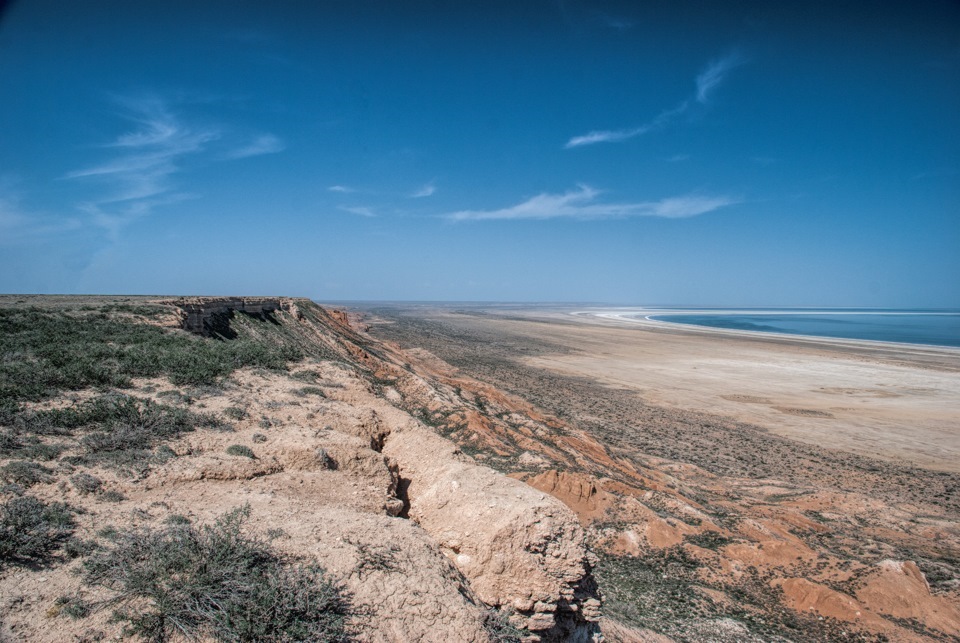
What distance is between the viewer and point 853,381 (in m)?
40.1

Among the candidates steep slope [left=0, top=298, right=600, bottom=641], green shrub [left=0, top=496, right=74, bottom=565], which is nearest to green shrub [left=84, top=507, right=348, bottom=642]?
steep slope [left=0, top=298, right=600, bottom=641]

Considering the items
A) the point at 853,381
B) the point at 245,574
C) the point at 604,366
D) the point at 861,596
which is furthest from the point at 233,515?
the point at 853,381

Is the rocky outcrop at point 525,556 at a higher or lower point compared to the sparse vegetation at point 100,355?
lower

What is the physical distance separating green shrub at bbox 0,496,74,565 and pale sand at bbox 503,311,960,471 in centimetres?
2880

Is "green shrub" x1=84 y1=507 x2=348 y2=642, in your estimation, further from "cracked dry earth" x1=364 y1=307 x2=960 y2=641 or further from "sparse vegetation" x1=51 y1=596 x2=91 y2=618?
"cracked dry earth" x1=364 y1=307 x2=960 y2=641

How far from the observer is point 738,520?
12570 millimetres

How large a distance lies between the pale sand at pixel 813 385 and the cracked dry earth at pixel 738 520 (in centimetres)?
94

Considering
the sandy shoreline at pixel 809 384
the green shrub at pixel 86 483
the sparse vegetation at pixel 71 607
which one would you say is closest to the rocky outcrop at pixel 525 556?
the sparse vegetation at pixel 71 607

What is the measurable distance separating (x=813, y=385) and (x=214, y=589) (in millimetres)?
46488

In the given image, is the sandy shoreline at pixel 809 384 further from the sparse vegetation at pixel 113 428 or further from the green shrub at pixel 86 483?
the green shrub at pixel 86 483

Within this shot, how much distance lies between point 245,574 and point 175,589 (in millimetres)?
555

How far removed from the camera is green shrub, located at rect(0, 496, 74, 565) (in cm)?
425

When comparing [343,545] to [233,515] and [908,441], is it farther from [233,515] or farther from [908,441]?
[908,441]

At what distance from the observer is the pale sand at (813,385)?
24469mm
